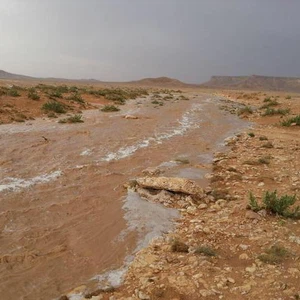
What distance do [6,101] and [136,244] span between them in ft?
49.0

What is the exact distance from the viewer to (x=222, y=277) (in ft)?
13.9

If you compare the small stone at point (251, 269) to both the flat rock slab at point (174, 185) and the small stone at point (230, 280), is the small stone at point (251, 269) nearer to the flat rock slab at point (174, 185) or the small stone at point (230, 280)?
the small stone at point (230, 280)

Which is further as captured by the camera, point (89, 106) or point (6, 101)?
point (89, 106)

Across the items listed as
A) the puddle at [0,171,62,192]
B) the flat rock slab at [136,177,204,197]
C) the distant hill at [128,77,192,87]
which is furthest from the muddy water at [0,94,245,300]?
the distant hill at [128,77,192,87]

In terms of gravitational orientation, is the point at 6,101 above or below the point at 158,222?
above

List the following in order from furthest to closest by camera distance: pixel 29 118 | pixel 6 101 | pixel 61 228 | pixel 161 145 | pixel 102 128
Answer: pixel 6 101, pixel 29 118, pixel 102 128, pixel 161 145, pixel 61 228

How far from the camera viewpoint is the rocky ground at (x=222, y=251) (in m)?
4.03

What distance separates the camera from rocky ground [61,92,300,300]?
4.03m

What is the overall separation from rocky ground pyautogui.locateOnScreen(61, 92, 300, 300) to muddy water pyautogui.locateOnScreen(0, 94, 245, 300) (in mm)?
534

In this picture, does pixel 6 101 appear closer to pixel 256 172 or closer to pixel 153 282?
pixel 256 172

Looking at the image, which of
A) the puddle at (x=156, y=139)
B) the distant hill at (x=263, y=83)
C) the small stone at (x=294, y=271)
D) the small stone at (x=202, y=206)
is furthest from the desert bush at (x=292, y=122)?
the distant hill at (x=263, y=83)

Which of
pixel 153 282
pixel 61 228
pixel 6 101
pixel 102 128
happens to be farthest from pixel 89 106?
pixel 153 282

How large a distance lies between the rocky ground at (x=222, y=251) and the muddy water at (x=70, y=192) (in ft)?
1.75

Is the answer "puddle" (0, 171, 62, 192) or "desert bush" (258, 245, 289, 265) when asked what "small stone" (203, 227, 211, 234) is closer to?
"desert bush" (258, 245, 289, 265)
